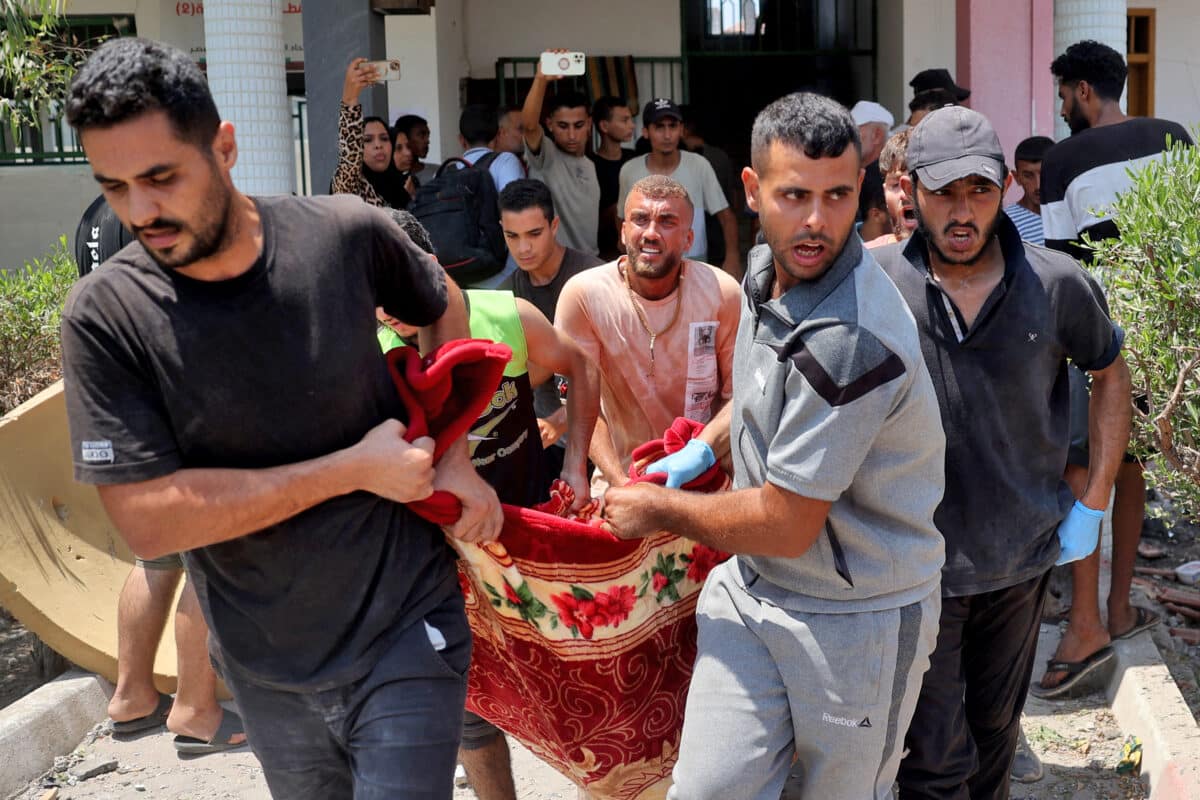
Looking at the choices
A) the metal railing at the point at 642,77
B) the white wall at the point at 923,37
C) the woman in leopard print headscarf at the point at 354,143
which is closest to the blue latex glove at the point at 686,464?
the woman in leopard print headscarf at the point at 354,143

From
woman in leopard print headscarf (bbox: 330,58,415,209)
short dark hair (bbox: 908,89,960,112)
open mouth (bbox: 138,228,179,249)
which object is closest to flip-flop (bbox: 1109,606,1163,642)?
short dark hair (bbox: 908,89,960,112)

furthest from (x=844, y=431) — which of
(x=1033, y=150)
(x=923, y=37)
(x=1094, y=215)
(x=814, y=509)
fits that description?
(x=923, y=37)

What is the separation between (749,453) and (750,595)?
0.35 metres

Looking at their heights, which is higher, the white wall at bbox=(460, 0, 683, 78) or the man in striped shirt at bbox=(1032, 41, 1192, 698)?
the white wall at bbox=(460, 0, 683, 78)

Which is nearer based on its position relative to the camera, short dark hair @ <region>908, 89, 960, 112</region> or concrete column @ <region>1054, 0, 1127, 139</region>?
short dark hair @ <region>908, 89, 960, 112</region>

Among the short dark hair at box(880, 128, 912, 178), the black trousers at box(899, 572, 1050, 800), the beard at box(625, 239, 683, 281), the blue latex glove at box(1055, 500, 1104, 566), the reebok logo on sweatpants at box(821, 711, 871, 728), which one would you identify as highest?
the short dark hair at box(880, 128, 912, 178)

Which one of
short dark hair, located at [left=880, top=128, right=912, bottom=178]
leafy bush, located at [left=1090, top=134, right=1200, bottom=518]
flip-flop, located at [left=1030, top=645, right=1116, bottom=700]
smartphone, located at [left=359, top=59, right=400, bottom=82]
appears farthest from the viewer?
smartphone, located at [left=359, top=59, right=400, bottom=82]

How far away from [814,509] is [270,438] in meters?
1.13

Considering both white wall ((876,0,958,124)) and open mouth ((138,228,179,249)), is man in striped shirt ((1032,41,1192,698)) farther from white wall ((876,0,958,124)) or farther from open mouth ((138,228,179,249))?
white wall ((876,0,958,124))

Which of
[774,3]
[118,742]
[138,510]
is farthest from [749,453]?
[774,3]

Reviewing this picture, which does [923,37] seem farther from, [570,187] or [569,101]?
[570,187]

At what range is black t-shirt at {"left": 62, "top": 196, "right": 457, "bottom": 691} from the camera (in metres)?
2.51

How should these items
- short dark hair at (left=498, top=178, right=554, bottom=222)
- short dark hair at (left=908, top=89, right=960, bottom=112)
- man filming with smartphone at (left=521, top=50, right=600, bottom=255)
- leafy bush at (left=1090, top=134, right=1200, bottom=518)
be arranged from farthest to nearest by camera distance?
man filming with smartphone at (left=521, top=50, right=600, bottom=255) → short dark hair at (left=908, top=89, right=960, bottom=112) → short dark hair at (left=498, top=178, right=554, bottom=222) → leafy bush at (left=1090, top=134, right=1200, bottom=518)

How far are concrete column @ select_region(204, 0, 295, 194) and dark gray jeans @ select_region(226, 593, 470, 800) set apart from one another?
226 inches
